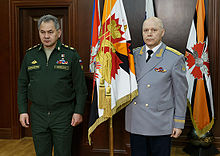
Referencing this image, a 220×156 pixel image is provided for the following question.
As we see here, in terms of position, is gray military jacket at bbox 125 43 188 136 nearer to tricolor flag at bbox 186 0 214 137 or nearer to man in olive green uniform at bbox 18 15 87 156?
man in olive green uniform at bbox 18 15 87 156

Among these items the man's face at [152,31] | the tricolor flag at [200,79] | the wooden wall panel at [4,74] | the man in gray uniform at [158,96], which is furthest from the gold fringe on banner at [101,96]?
the wooden wall panel at [4,74]

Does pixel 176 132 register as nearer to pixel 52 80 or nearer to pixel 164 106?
pixel 164 106

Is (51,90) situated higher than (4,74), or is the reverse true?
(4,74)

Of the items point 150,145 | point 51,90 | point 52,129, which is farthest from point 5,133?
point 150,145

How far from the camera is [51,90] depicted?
1829mm

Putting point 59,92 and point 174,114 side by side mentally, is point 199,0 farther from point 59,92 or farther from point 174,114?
point 59,92

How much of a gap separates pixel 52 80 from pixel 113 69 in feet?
1.61

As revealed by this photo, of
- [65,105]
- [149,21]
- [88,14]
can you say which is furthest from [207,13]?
[65,105]

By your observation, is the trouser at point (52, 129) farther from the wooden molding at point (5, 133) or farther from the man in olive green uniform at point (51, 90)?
the wooden molding at point (5, 133)

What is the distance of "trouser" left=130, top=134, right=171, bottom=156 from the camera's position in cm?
165

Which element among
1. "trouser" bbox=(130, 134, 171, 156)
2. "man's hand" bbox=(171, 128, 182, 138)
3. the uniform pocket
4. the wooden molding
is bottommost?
the wooden molding

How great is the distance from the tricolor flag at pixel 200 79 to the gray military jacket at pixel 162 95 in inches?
47.7

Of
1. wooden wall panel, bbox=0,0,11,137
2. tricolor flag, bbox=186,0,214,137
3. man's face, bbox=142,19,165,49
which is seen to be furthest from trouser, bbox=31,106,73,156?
wooden wall panel, bbox=0,0,11,137

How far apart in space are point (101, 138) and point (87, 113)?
32cm
